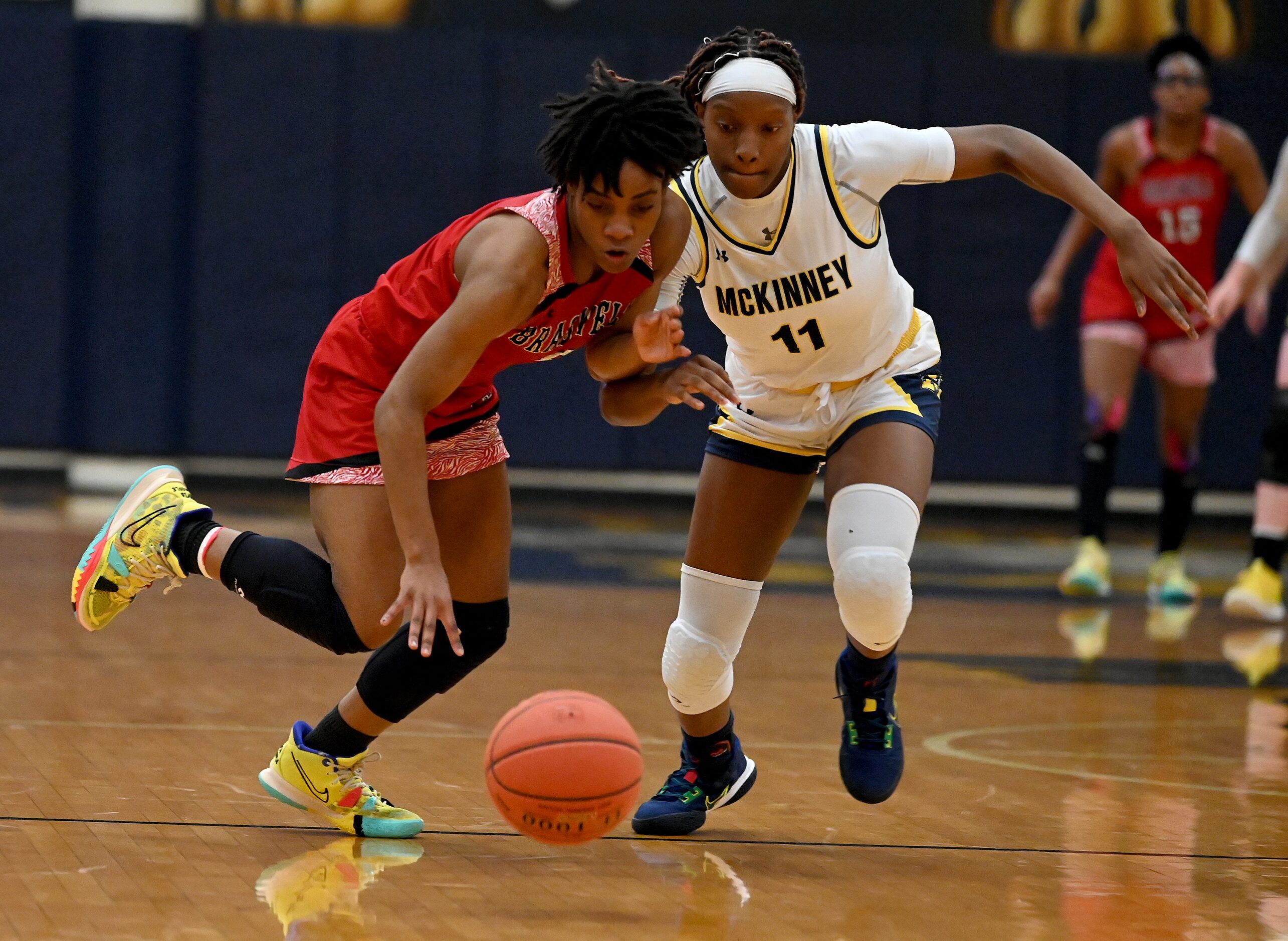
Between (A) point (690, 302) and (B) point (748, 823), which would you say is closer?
(B) point (748, 823)

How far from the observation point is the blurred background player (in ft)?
21.1

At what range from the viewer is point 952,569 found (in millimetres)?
8359

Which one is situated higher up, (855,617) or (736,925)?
(855,617)

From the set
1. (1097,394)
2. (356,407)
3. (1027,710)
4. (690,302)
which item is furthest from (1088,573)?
(356,407)

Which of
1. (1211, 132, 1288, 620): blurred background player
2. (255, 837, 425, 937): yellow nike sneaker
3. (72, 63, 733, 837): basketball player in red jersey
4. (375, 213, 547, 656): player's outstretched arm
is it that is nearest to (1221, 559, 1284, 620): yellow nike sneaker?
(1211, 132, 1288, 620): blurred background player

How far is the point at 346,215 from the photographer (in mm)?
10367

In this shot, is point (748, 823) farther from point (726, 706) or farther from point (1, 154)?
point (1, 154)

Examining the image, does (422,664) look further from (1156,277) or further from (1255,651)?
(1255,651)

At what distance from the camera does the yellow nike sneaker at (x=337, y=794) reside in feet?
10.8

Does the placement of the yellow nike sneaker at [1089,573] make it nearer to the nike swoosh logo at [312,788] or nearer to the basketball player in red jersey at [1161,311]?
the basketball player in red jersey at [1161,311]

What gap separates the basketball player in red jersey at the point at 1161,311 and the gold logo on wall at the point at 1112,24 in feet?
9.84

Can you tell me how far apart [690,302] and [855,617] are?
7.07m

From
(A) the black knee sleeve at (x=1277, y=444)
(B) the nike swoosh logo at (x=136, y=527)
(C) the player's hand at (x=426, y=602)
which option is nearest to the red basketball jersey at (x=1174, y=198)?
(A) the black knee sleeve at (x=1277, y=444)

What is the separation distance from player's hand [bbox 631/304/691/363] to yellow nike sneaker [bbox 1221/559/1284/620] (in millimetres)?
4383
